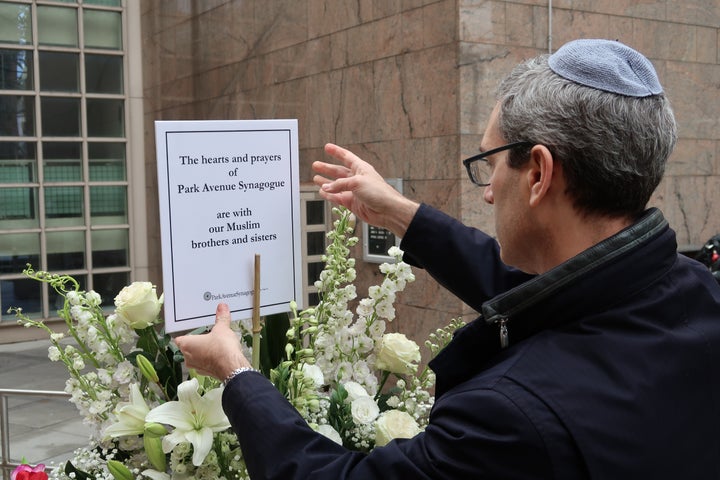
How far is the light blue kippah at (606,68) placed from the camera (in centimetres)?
129

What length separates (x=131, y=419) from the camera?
5.24 feet

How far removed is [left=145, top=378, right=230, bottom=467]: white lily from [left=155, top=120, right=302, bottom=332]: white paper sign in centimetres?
15

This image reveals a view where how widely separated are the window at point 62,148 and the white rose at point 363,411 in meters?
8.22

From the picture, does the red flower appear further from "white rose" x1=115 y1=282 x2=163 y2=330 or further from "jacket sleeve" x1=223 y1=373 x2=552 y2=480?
"jacket sleeve" x1=223 y1=373 x2=552 y2=480

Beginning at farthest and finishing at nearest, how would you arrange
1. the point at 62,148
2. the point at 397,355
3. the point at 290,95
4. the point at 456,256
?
the point at 62,148
the point at 290,95
the point at 456,256
the point at 397,355

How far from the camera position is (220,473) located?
5.24 ft

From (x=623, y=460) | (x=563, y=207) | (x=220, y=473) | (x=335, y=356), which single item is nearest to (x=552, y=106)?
(x=563, y=207)

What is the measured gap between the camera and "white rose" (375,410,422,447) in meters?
1.64

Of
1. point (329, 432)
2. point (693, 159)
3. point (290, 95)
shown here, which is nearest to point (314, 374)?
point (329, 432)

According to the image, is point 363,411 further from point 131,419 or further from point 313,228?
point 313,228

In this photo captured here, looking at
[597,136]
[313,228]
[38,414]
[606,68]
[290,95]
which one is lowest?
[38,414]

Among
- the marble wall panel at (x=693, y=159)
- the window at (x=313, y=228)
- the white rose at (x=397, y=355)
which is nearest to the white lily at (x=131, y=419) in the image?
the white rose at (x=397, y=355)

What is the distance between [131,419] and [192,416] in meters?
0.13

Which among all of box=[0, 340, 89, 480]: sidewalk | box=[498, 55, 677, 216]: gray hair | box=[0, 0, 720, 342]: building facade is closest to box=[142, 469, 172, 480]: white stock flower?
box=[498, 55, 677, 216]: gray hair
